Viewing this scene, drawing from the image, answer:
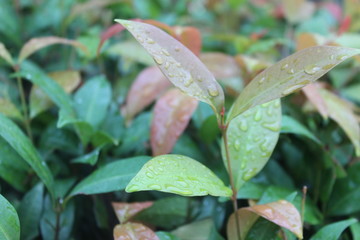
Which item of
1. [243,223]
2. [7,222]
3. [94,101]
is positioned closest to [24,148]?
[7,222]

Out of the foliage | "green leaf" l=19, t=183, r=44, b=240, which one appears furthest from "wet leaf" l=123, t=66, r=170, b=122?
"green leaf" l=19, t=183, r=44, b=240

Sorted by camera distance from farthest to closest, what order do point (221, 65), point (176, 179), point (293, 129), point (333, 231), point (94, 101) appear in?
point (221, 65), point (94, 101), point (293, 129), point (333, 231), point (176, 179)

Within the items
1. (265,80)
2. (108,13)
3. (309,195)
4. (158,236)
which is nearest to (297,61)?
(265,80)

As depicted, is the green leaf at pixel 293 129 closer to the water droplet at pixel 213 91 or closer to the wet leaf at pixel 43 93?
the water droplet at pixel 213 91

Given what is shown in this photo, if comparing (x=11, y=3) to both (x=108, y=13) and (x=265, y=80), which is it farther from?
(x=265, y=80)

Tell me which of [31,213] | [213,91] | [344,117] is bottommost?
[31,213]

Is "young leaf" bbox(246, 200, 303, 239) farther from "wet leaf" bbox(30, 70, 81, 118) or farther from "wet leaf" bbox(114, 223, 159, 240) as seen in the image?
"wet leaf" bbox(30, 70, 81, 118)

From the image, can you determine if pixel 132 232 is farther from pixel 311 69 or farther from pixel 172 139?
pixel 311 69
